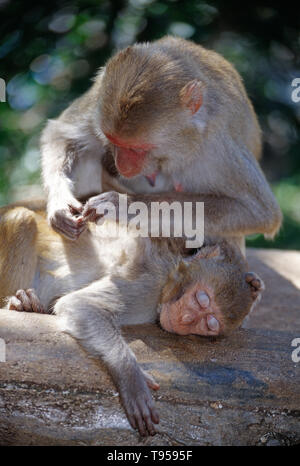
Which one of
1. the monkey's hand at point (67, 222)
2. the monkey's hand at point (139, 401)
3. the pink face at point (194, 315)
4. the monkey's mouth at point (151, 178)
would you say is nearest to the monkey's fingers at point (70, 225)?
the monkey's hand at point (67, 222)

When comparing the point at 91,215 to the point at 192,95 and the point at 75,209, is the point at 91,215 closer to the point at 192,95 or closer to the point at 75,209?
the point at 75,209

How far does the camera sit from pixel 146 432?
3332mm

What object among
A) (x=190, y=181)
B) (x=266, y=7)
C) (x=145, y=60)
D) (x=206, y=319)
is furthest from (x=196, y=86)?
(x=266, y=7)

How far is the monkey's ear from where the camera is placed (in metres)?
4.11

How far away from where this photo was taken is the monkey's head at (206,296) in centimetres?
394

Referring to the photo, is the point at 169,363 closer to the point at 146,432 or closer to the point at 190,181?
the point at 146,432

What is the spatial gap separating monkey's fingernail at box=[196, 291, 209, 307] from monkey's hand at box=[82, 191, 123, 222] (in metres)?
0.85

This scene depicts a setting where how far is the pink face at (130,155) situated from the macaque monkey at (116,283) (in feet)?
1.63

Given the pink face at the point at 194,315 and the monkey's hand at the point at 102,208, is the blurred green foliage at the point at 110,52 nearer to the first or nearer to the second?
the monkey's hand at the point at 102,208

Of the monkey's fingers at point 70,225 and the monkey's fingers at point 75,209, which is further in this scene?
the monkey's fingers at point 75,209

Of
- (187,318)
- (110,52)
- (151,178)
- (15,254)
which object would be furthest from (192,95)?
(110,52)

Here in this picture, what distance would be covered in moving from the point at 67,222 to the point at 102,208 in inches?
12.2

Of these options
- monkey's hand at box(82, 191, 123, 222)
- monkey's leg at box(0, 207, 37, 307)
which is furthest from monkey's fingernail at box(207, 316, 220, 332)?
monkey's leg at box(0, 207, 37, 307)

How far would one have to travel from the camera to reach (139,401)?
3.33 m
